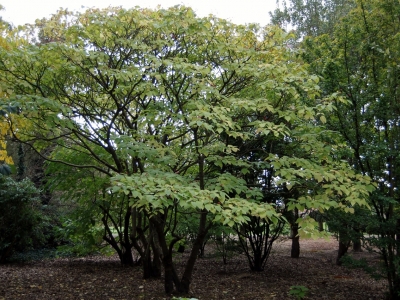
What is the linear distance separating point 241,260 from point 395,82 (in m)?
5.90

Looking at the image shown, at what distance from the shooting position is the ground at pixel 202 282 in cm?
558

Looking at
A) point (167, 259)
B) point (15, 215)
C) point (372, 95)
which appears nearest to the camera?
point (167, 259)

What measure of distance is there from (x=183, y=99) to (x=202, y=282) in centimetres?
335

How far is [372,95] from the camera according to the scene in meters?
5.71

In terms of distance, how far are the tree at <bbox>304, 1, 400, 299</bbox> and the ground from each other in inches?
39.2

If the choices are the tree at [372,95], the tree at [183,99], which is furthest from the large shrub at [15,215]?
the tree at [372,95]

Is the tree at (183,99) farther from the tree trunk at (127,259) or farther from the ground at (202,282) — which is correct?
the tree trunk at (127,259)

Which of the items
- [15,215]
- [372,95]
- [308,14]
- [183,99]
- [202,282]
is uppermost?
[308,14]

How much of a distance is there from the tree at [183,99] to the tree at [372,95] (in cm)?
59

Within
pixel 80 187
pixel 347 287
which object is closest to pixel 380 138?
pixel 347 287

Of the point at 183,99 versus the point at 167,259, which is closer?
the point at 183,99

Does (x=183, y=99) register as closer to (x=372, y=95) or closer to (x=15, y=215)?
(x=372, y=95)

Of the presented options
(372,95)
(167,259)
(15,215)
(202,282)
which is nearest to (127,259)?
(202,282)

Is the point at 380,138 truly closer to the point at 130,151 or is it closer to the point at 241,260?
the point at 130,151
